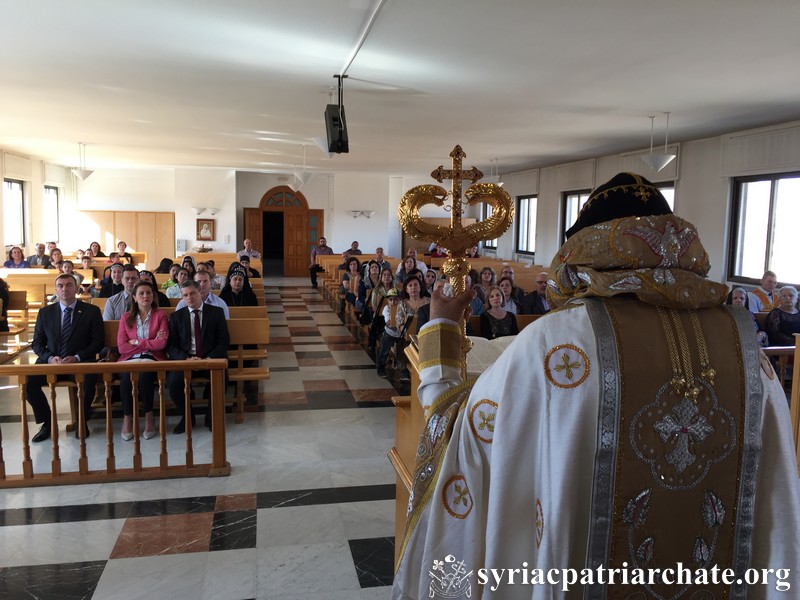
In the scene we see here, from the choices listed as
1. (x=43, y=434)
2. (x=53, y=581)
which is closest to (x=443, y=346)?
(x=53, y=581)

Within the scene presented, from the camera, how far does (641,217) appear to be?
1.32 m

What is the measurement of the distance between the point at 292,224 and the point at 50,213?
6636 mm

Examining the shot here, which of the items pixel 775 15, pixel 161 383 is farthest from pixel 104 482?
pixel 775 15

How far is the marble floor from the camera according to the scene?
3.10m

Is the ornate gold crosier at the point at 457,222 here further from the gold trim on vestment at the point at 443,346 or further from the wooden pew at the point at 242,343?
the wooden pew at the point at 242,343

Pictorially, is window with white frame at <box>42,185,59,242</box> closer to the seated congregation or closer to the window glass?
the window glass

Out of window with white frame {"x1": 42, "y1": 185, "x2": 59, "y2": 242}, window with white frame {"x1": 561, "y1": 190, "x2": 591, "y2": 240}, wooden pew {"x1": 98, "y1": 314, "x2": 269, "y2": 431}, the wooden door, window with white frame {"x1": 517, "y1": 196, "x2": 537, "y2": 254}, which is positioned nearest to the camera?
wooden pew {"x1": 98, "y1": 314, "x2": 269, "y2": 431}

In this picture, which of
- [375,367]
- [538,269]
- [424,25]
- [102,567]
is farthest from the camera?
[538,269]

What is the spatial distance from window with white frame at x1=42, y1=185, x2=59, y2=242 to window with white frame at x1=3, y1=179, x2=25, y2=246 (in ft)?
4.46

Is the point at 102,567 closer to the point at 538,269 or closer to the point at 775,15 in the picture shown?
the point at 775,15

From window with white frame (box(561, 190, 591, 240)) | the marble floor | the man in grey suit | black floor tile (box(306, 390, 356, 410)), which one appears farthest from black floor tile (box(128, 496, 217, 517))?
window with white frame (box(561, 190, 591, 240))

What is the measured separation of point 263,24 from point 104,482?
3.19 m

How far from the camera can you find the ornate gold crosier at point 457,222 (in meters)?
1.62

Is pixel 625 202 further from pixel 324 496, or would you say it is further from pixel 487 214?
pixel 487 214
